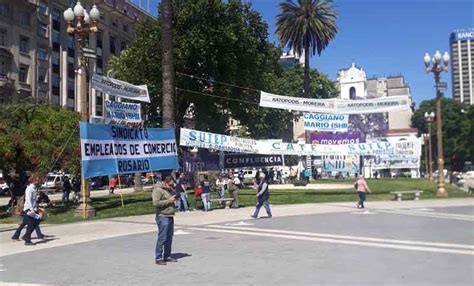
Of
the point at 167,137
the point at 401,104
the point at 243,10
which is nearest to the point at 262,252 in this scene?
the point at 167,137

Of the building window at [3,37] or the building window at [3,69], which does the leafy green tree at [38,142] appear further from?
the building window at [3,37]

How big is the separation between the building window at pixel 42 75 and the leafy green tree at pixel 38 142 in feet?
119

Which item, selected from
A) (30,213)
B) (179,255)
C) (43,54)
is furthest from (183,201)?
(43,54)

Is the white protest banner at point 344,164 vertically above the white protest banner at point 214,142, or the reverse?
the white protest banner at point 214,142

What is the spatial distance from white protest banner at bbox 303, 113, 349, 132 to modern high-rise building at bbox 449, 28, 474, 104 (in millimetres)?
13210

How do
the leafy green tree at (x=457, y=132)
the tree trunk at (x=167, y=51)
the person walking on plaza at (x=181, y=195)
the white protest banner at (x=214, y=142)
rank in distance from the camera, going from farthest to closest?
the leafy green tree at (x=457, y=132)
the white protest banner at (x=214, y=142)
the tree trunk at (x=167, y=51)
the person walking on plaza at (x=181, y=195)

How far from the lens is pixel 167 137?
23578mm

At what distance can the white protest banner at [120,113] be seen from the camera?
2222 cm

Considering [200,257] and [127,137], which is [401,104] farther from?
[200,257]

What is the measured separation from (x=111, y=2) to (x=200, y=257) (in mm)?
69793

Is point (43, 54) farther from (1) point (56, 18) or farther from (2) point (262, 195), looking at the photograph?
(2) point (262, 195)

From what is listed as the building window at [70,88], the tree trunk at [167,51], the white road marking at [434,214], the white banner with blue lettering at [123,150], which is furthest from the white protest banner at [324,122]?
the building window at [70,88]

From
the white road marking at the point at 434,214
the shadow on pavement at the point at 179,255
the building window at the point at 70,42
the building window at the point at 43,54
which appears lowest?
the white road marking at the point at 434,214

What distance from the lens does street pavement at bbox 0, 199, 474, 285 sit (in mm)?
8750
